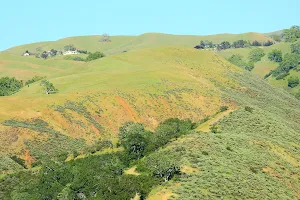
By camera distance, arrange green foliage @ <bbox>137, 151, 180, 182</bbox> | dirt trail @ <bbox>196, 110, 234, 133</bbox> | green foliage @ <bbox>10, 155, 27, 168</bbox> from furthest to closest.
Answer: dirt trail @ <bbox>196, 110, 234, 133</bbox> < green foliage @ <bbox>10, 155, 27, 168</bbox> < green foliage @ <bbox>137, 151, 180, 182</bbox>

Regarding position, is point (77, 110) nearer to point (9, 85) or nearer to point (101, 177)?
point (101, 177)

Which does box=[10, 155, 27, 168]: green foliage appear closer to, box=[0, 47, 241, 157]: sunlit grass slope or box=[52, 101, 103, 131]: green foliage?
box=[0, 47, 241, 157]: sunlit grass slope

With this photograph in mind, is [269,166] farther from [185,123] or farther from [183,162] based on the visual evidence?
[185,123]

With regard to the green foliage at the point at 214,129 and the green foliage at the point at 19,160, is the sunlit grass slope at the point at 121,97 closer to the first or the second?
the green foliage at the point at 19,160

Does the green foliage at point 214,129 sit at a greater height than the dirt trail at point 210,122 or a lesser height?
greater

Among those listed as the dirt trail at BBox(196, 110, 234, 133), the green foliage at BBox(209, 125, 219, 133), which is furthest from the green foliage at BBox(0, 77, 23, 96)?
the green foliage at BBox(209, 125, 219, 133)

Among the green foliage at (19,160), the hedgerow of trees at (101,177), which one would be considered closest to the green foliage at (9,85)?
the green foliage at (19,160)

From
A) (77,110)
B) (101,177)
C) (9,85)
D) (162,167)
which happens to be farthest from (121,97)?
(9,85)

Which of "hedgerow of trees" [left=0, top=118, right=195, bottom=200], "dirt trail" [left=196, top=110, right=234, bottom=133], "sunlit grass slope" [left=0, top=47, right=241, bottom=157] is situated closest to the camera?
"hedgerow of trees" [left=0, top=118, right=195, bottom=200]

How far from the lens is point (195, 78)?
15212 cm

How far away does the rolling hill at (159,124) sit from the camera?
60.2 metres

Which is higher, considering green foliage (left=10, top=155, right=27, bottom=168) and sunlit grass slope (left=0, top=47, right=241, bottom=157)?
sunlit grass slope (left=0, top=47, right=241, bottom=157)

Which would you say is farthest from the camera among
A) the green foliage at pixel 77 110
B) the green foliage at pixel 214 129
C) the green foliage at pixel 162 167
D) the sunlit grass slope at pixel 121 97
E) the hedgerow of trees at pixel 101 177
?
the green foliage at pixel 77 110

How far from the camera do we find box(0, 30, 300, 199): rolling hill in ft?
197
